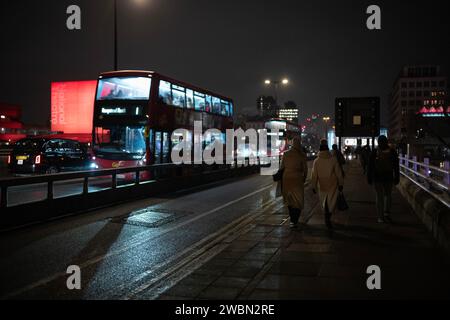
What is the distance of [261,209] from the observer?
1255 centimetres

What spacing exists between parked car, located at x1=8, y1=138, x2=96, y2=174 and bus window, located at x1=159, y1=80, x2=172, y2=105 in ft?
14.4

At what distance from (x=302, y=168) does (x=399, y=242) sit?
2.31 metres

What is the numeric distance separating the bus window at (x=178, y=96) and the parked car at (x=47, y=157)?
4.53 m

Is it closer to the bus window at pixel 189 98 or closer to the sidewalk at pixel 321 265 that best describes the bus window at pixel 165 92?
the bus window at pixel 189 98

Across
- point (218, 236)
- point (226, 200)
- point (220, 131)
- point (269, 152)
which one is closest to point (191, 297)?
point (218, 236)

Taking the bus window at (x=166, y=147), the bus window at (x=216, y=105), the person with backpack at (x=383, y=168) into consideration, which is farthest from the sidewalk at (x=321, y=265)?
the bus window at (x=216, y=105)

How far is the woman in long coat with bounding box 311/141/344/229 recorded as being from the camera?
9141 millimetres

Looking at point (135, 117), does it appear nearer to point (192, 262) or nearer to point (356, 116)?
point (356, 116)

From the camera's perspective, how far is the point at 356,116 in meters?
17.0

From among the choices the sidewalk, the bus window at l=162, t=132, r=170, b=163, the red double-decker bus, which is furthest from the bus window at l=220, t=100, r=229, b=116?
the sidewalk

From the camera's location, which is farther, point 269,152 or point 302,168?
point 269,152

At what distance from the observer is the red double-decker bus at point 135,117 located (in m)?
18.1

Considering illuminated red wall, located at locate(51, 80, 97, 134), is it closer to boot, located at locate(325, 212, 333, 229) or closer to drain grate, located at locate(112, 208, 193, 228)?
drain grate, located at locate(112, 208, 193, 228)

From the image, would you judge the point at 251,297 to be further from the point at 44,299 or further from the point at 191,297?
the point at 44,299
